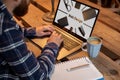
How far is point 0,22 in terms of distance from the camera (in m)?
0.85

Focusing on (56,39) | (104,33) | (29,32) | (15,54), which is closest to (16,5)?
(15,54)

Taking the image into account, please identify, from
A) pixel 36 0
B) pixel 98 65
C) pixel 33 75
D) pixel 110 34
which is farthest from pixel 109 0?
pixel 33 75

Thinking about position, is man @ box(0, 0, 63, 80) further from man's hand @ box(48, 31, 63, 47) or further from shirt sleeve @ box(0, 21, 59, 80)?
man's hand @ box(48, 31, 63, 47)

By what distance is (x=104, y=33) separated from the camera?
1.48m

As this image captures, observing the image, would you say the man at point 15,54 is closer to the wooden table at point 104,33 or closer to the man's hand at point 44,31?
the wooden table at point 104,33

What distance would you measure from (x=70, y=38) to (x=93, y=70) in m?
0.35

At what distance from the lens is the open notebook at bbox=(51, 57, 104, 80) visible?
41.8 inches

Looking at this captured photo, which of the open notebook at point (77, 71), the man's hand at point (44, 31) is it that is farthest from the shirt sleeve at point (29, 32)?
the open notebook at point (77, 71)

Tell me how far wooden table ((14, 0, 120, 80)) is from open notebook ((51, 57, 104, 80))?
0.06 metres

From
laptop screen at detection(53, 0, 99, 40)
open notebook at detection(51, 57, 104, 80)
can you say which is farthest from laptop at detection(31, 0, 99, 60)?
open notebook at detection(51, 57, 104, 80)

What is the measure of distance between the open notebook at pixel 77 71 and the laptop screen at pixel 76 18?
0.22 m

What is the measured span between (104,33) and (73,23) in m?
0.22

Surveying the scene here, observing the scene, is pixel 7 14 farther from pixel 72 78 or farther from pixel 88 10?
pixel 88 10

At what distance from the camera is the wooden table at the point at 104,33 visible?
3.82ft
